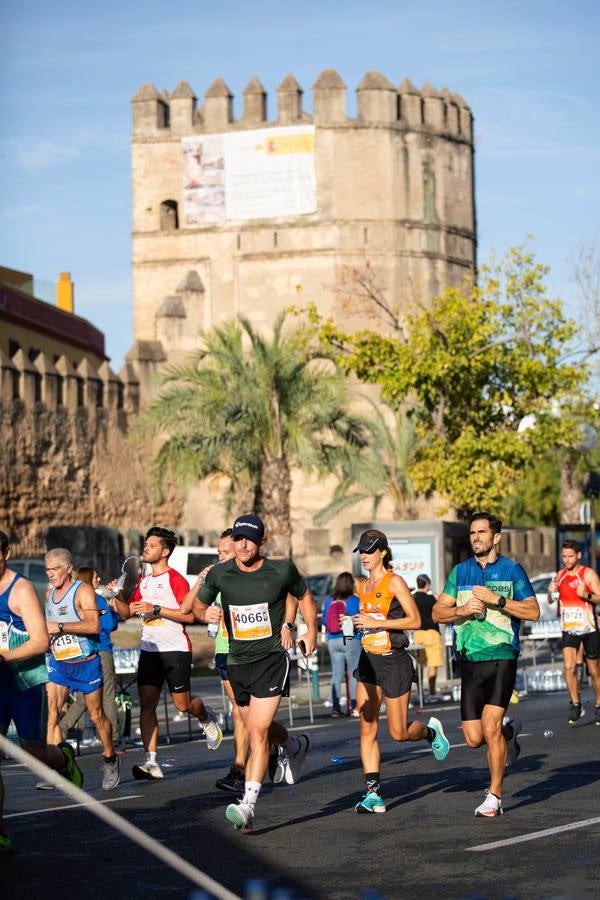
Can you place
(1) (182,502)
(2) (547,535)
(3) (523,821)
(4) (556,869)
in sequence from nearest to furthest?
1. (4) (556,869)
2. (3) (523,821)
3. (1) (182,502)
4. (2) (547,535)

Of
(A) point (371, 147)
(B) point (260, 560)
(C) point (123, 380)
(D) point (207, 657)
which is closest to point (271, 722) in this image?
(B) point (260, 560)

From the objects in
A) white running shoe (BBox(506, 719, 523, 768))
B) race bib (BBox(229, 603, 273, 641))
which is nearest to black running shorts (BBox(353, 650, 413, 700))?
white running shoe (BBox(506, 719, 523, 768))

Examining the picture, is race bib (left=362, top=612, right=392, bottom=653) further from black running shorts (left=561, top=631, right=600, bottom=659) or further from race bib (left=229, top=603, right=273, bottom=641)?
black running shorts (left=561, top=631, right=600, bottom=659)

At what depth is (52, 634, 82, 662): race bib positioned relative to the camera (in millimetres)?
12453

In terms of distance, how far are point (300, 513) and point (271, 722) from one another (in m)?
51.5

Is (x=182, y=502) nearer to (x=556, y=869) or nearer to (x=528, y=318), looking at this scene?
(x=528, y=318)

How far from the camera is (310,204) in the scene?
2472 inches

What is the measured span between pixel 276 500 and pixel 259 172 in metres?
29.5

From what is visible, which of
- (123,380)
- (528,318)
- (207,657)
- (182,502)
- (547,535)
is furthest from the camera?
(547,535)

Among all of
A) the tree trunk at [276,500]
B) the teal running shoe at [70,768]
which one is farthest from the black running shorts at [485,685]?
the tree trunk at [276,500]

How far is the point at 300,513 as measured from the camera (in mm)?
61969

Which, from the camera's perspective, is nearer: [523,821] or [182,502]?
[523,821]

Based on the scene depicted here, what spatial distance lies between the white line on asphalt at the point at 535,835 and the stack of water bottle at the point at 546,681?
15241mm

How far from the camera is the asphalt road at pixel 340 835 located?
802 cm
